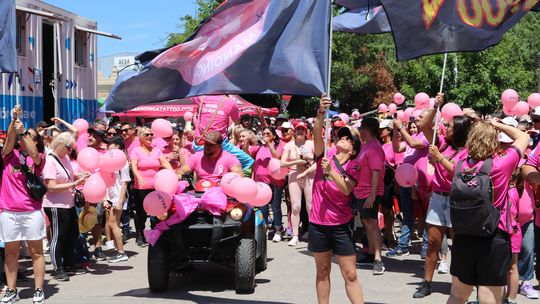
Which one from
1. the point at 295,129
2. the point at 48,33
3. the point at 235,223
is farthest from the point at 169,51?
the point at 48,33

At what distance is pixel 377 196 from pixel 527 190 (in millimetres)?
2145

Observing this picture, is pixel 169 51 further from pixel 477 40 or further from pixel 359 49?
pixel 359 49

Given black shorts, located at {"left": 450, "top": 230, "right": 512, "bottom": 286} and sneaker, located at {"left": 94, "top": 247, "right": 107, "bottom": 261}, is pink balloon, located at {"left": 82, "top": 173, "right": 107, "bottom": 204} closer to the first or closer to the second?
sneaker, located at {"left": 94, "top": 247, "right": 107, "bottom": 261}

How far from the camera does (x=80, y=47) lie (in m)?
20.5

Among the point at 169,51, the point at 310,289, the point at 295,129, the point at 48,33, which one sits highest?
the point at 48,33

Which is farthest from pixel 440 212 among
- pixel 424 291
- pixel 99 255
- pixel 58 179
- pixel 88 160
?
pixel 99 255

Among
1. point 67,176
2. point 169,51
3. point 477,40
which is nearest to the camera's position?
point 477,40

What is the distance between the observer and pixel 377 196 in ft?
28.8

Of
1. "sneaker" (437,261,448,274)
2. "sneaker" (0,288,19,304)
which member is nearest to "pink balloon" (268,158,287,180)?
"sneaker" (437,261,448,274)

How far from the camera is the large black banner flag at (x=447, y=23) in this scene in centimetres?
618

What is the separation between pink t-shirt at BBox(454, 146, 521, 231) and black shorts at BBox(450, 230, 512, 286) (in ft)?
0.55

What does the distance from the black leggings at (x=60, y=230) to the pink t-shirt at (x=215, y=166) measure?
1.81m

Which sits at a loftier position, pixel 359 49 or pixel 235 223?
pixel 359 49

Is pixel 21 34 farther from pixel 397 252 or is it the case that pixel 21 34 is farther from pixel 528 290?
pixel 528 290
